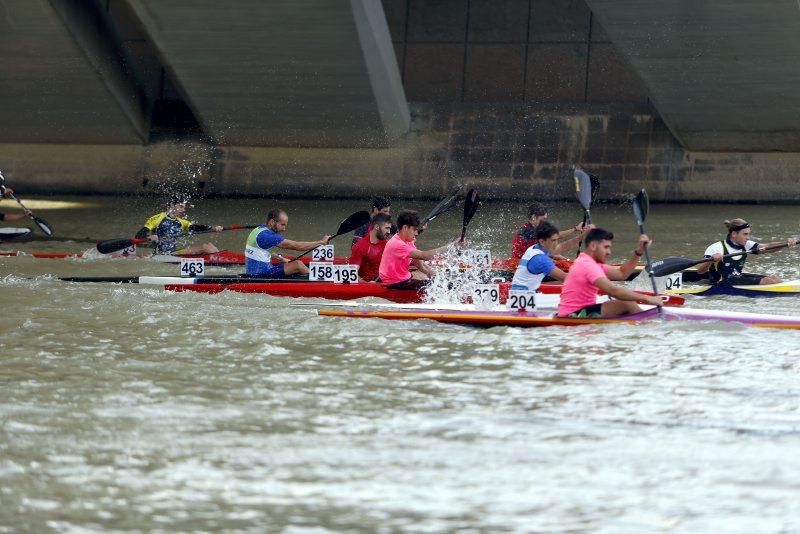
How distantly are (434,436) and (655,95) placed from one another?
45.1 feet

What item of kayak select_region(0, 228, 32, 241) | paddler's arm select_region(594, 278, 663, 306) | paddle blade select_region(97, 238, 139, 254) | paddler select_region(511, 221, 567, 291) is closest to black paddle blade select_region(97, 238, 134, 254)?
paddle blade select_region(97, 238, 139, 254)

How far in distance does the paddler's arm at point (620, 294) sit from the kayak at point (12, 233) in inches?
413

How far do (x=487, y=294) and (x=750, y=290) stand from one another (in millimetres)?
2831

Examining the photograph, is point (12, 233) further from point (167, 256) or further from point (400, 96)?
point (400, 96)

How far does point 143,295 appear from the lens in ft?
40.2

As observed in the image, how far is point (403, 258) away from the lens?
1194cm

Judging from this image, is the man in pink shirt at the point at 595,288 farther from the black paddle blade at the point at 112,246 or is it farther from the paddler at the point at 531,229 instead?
the black paddle blade at the point at 112,246

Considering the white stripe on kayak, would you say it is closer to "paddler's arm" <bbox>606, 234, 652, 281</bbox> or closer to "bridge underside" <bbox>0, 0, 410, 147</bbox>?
"paddler's arm" <bbox>606, 234, 652, 281</bbox>

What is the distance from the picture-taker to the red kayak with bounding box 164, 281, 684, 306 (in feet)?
39.2

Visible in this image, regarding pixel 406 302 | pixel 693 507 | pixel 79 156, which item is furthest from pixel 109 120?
pixel 693 507

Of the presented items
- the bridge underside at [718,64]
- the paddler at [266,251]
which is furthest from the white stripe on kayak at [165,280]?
the bridge underside at [718,64]

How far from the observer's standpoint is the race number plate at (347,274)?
12367mm

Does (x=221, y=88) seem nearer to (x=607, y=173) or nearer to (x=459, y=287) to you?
(x=607, y=173)

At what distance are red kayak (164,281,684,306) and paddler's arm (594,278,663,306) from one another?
6.36 ft
